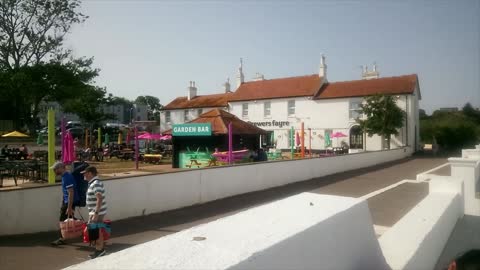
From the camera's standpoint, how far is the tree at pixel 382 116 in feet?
104

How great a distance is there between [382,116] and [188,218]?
2651cm

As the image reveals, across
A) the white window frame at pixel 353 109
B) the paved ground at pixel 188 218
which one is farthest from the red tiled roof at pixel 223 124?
the white window frame at pixel 353 109

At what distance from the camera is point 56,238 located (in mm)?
7465

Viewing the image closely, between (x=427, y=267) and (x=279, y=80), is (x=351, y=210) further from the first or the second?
(x=279, y=80)

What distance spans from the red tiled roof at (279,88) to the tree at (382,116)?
771 cm

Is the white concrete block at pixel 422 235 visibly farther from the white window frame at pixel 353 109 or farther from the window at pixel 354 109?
the white window frame at pixel 353 109

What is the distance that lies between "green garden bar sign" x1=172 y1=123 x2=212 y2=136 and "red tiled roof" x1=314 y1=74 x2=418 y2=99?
20482 mm

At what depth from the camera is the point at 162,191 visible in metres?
10.4

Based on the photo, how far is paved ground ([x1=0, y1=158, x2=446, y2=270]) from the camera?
6281 mm

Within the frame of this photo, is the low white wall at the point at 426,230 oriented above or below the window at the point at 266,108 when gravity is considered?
below

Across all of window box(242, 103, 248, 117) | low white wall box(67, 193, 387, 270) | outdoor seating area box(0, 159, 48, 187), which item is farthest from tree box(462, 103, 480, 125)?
low white wall box(67, 193, 387, 270)

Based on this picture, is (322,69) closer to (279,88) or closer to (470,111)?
(279,88)

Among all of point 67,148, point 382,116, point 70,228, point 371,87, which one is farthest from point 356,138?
point 70,228

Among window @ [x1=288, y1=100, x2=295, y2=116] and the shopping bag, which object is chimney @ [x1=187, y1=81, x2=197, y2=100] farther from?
the shopping bag
